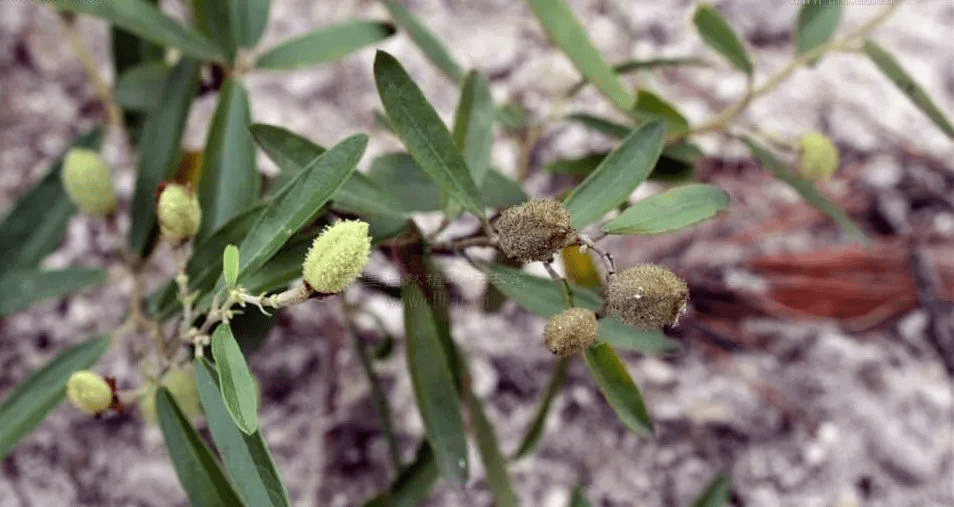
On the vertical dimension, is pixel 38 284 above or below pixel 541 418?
above

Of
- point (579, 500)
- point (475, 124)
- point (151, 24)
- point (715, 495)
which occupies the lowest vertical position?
point (715, 495)

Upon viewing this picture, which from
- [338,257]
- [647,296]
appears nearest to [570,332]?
[647,296]

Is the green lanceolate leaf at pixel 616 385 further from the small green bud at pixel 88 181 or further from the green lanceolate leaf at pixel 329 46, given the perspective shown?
the small green bud at pixel 88 181

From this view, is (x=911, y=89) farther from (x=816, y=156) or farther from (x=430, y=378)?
(x=430, y=378)

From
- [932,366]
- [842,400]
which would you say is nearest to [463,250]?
[842,400]

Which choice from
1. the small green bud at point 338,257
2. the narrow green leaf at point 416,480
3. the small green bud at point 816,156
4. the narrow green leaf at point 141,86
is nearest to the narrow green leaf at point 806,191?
the small green bud at point 816,156

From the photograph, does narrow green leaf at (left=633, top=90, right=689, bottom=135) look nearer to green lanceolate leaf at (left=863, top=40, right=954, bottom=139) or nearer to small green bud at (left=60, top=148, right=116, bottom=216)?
green lanceolate leaf at (left=863, top=40, right=954, bottom=139)
